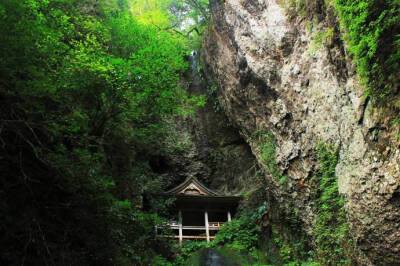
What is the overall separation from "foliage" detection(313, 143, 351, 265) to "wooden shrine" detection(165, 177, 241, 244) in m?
7.02

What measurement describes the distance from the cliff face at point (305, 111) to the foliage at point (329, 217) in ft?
1.06

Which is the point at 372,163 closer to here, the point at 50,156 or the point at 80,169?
the point at 80,169

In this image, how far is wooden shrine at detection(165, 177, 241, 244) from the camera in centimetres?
1548

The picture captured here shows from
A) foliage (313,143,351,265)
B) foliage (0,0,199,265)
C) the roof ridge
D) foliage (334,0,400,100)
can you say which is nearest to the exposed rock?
the roof ridge

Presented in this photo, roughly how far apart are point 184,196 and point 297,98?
25.7 ft

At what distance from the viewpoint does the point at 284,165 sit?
11.4 m

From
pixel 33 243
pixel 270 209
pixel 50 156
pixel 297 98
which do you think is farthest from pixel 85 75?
pixel 270 209

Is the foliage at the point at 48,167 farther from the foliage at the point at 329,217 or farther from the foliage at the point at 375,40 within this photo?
the foliage at the point at 375,40

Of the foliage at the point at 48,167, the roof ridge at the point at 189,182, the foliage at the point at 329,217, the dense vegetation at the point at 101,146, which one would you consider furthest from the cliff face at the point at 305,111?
the foliage at the point at 48,167

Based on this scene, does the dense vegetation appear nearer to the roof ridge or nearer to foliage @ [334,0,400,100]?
foliage @ [334,0,400,100]

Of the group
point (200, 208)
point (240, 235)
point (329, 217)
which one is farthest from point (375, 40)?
point (200, 208)

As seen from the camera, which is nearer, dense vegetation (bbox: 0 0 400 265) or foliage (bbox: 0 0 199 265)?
foliage (bbox: 0 0 199 265)

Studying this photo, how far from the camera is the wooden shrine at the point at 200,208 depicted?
15.5 meters

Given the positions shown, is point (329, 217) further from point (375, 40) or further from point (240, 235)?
point (240, 235)
